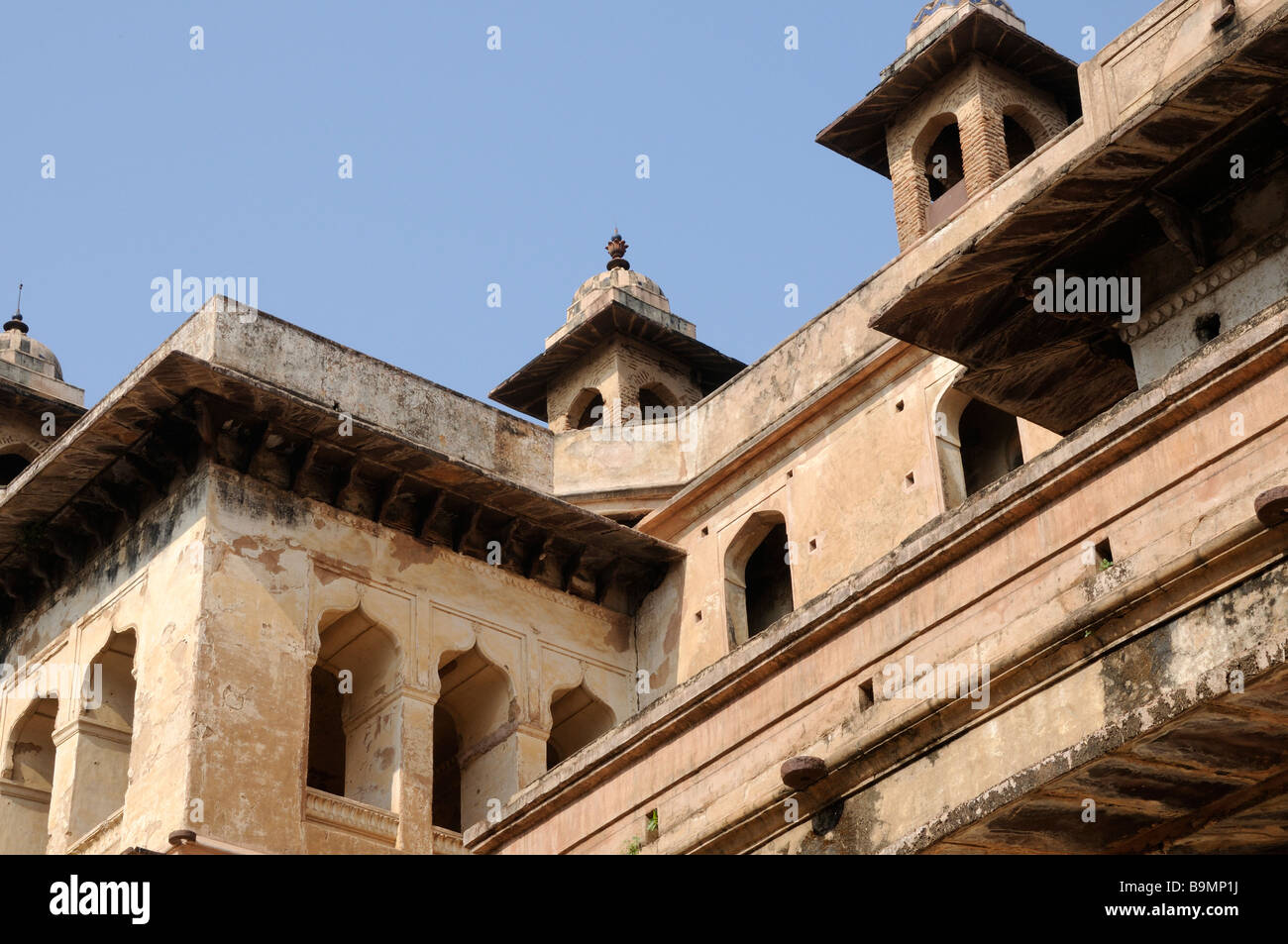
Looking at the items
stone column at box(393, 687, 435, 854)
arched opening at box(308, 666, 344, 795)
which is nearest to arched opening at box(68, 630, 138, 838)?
arched opening at box(308, 666, 344, 795)

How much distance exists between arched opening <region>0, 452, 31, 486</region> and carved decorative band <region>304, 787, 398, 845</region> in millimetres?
8878

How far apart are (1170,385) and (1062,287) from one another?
3109 mm

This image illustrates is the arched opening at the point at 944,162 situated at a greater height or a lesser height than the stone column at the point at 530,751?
greater

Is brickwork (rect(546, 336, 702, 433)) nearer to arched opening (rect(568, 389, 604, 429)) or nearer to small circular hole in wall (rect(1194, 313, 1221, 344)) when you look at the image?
arched opening (rect(568, 389, 604, 429))

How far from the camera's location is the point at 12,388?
22281 millimetres

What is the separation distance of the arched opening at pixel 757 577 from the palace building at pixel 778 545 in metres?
0.04

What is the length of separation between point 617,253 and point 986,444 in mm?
8524

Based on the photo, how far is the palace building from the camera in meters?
7.43

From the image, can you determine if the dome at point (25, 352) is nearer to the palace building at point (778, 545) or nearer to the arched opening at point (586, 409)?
the palace building at point (778, 545)

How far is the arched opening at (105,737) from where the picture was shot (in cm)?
1548
